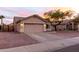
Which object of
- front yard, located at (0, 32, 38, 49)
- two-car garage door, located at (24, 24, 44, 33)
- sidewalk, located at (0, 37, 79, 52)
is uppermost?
two-car garage door, located at (24, 24, 44, 33)

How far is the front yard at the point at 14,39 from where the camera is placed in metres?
2.63

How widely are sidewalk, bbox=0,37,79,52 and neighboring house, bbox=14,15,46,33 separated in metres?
0.29

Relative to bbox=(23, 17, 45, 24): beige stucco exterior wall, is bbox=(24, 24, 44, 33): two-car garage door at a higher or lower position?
lower

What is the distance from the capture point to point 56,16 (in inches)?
109

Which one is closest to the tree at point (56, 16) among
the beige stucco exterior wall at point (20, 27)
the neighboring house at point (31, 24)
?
the neighboring house at point (31, 24)

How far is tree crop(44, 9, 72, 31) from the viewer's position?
109 inches

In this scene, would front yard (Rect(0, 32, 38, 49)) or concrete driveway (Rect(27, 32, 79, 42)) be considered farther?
concrete driveway (Rect(27, 32, 79, 42))

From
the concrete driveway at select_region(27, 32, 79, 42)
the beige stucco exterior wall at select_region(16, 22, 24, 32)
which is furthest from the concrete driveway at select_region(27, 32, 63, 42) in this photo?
the beige stucco exterior wall at select_region(16, 22, 24, 32)

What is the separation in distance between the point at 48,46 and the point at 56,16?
568mm

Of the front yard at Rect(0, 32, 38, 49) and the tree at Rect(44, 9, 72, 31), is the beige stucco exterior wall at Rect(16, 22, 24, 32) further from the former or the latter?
the tree at Rect(44, 9, 72, 31)

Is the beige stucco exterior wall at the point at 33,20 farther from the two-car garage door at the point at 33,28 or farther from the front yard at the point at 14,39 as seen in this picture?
the front yard at the point at 14,39
